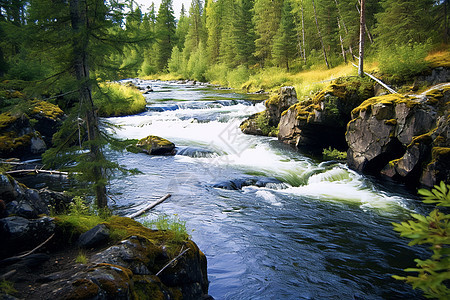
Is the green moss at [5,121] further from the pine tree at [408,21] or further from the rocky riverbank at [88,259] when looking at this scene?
the pine tree at [408,21]

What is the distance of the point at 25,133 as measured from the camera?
1193 centimetres

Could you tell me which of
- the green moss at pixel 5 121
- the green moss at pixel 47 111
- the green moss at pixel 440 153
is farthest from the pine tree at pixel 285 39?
the green moss at pixel 5 121

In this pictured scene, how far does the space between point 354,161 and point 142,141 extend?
10.2 m

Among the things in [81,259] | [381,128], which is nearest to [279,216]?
[81,259]

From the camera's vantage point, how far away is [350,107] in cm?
1312

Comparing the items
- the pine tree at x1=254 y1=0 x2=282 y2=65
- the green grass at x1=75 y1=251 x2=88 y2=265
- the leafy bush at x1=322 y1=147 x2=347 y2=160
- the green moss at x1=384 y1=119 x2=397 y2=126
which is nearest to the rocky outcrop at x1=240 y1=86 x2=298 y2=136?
the leafy bush at x1=322 y1=147 x2=347 y2=160

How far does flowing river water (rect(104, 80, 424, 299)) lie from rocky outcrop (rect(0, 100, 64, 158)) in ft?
10.7

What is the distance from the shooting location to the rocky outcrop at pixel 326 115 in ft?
43.0

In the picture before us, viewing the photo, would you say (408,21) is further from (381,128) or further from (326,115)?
(381,128)

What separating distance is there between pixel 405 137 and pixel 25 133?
1519 centimetres

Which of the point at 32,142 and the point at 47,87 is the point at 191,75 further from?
the point at 47,87

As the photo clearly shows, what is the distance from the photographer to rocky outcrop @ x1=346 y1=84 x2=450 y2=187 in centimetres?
902

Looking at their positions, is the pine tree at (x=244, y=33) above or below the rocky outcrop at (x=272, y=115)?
above

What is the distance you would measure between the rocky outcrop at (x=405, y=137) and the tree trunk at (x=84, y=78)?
32.0 ft
